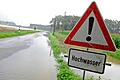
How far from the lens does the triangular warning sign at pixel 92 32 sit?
12.8 feet

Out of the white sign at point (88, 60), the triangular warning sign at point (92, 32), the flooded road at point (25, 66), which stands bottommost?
the flooded road at point (25, 66)

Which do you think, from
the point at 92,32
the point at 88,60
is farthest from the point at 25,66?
the point at 92,32

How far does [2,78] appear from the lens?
383 inches

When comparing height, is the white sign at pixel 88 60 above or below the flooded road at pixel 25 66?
above

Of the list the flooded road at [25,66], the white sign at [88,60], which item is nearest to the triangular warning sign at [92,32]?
the white sign at [88,60]

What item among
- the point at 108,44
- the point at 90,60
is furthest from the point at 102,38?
the point at 90,60

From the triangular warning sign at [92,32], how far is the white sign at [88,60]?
0.49ft

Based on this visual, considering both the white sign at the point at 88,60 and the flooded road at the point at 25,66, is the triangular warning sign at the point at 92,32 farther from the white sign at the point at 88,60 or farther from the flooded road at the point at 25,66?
the flooded road at the point at 25,66

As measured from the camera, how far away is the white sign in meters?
3.99

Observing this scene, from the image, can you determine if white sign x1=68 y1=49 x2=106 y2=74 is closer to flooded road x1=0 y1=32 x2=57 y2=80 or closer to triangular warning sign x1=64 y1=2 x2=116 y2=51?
triangular warning sign x1=64 y1=2 x2=116 y2=51

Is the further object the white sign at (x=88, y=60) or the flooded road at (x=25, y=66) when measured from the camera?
the flooded road at (x=25, y=66)

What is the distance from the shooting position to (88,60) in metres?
4.09

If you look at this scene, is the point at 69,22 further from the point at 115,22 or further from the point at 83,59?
the point at 83,59

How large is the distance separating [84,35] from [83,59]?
1.26 feet
